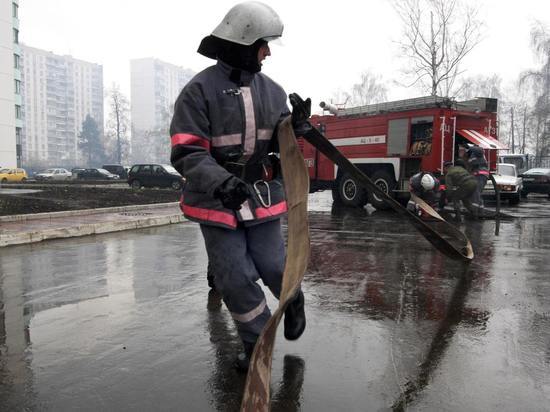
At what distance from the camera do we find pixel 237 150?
272 cm

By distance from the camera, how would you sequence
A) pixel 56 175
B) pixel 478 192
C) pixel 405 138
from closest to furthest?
pixel 478 192
pixel 405 138
pixel 56 175

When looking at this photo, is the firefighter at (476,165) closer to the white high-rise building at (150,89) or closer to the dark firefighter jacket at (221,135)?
the dark firefighter jacket at (221,135)

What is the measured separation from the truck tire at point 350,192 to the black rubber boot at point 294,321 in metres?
11.3

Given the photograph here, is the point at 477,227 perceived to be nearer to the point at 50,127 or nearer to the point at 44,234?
the point at 44,234

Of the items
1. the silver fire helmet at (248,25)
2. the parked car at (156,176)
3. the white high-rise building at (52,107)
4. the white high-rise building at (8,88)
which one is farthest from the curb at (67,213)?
the white high-rise building at (52,107)

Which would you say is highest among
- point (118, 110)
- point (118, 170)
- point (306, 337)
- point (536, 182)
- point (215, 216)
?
point (118, 110)

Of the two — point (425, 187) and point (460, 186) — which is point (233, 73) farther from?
point (460, 186)

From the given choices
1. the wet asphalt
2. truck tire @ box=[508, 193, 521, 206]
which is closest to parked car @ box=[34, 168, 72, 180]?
truck tire @ box=[508, 193, 521, 206]

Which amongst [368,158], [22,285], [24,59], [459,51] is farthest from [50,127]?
[22,285]

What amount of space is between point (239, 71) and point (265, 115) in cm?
27

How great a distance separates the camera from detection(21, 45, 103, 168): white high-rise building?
355 feet

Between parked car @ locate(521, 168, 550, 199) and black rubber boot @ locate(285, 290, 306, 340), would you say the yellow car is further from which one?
black rubber boot @ locate(285, 290, 306, 340)

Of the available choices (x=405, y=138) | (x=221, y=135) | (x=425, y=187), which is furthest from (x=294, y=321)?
(x=405, y=138)

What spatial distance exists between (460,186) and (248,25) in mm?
9502
